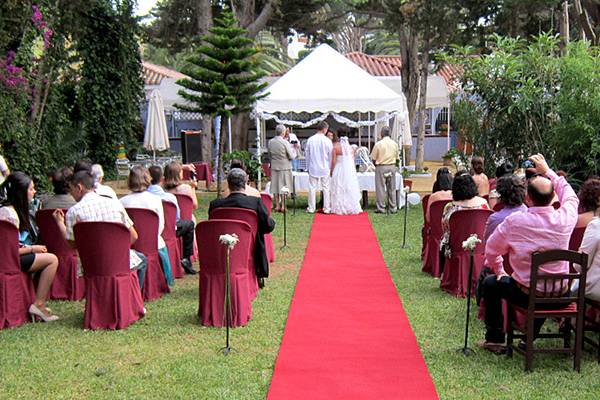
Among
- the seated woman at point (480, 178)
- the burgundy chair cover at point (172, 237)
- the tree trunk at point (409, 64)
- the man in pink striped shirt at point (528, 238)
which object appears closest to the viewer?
the man in pink striped shirt at point (528, 238)

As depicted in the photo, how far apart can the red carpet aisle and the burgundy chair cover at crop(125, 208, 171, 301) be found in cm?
144

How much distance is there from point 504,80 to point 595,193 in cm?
623

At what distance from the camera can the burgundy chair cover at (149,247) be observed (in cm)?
660

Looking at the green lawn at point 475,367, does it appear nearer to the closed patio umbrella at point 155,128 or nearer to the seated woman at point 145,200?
the seated woman at point 145,200

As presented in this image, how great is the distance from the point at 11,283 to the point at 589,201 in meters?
4.86

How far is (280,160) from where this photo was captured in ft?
43.9

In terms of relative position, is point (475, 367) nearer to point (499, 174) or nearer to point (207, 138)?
point (499, 174)

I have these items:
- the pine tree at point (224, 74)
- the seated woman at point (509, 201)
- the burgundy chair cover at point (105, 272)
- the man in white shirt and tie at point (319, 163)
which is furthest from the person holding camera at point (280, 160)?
the seated woman at point (509, 201)

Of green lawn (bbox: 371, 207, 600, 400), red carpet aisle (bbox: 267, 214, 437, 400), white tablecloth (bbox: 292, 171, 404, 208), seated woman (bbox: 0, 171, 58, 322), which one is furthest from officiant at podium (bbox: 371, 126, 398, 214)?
seated woman (bbox: 0, 171, 58, 322)

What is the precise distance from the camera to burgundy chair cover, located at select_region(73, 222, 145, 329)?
18.5 feet

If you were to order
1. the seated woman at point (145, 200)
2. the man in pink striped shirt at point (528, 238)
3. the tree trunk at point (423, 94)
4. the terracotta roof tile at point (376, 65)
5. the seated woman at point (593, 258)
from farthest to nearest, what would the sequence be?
1. the terracotta roof tile at point (376, 65)
2. the tree trunk at point (423, 94)
3. the seated woman at point (145, 200)
4. the seated woman at point (593, 258)
5. the man in pink striped shirt at point (528, 238)

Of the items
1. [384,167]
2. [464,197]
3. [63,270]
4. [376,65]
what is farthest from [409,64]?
[63,270]

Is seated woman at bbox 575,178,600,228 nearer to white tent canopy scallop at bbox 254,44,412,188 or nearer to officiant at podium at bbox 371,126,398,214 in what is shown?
officiant at podium at bbox 371,126,398,214

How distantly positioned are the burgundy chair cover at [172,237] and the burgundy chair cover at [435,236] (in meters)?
2.95
